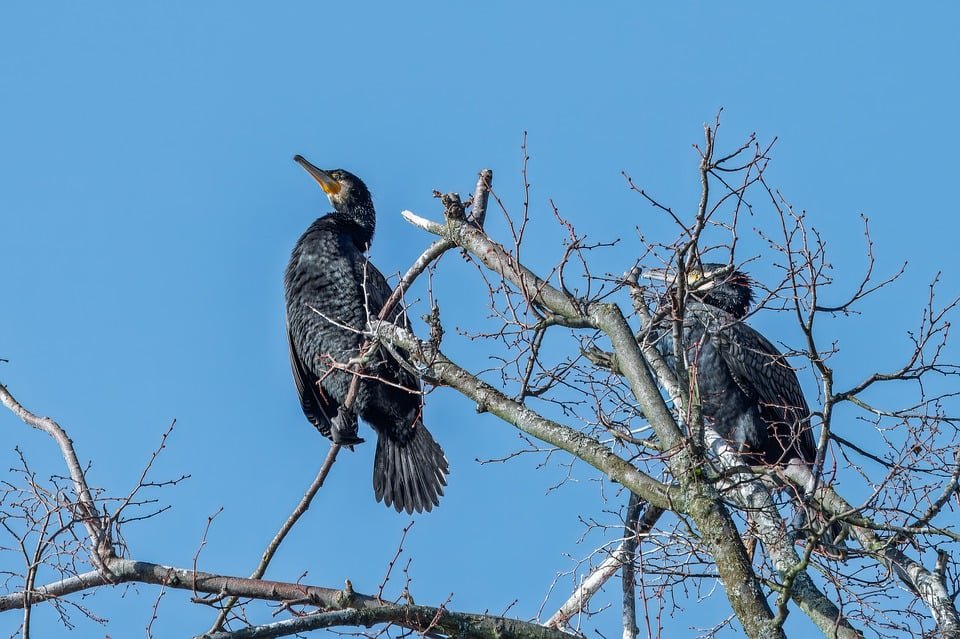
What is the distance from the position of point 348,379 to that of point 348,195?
1767mm

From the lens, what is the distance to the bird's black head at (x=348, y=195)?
8.71 m

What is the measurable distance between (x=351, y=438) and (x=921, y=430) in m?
3.60

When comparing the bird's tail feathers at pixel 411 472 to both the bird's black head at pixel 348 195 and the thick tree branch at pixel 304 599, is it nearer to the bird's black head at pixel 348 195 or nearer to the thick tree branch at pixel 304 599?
the bird's black head at pixel 348 195

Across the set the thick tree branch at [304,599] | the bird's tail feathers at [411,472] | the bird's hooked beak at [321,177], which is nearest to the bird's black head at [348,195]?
the bird's hooked beak at [321,177]

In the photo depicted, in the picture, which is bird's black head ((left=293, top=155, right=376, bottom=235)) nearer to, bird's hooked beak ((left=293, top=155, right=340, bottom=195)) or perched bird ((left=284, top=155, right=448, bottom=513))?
bird's hooked beak ((left=293, top=155, right=340, bottom=195))

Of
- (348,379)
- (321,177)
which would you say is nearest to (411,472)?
(348,379)

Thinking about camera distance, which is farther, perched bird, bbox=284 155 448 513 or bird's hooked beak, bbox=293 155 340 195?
bird's hooked beak, bbox=293 155 340 195

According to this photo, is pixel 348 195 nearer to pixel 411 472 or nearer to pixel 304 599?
pixel 411 472

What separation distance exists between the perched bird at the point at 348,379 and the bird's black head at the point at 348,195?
62 centimetres

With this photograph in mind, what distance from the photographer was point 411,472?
7719 millimetres

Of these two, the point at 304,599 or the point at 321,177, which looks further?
the point at 321,177

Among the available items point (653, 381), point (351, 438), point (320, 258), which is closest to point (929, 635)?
point (653, 381)

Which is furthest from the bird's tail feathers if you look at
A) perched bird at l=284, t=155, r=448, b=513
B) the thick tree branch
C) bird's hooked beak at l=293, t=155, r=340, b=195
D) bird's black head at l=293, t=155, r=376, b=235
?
the thick tree branch

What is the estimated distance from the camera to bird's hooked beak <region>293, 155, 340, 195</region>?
9.02 meters
